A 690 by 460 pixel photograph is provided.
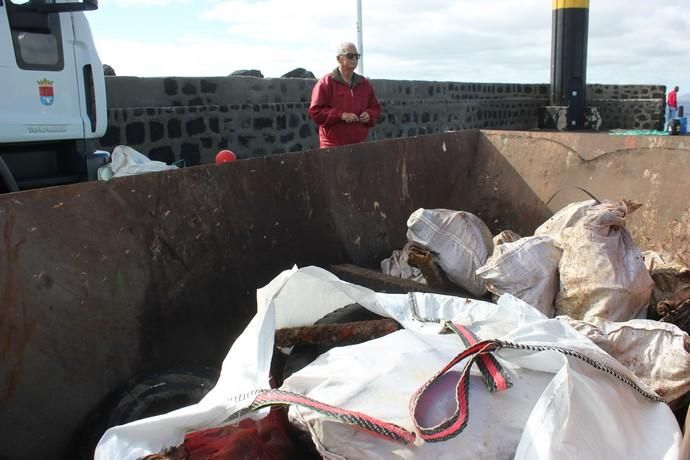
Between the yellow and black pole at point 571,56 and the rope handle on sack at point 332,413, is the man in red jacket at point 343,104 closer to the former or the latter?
the rope handle on sack at point 332,413

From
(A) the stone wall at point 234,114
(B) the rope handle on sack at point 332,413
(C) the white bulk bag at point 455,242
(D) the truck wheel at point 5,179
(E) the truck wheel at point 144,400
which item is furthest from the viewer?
(A) the stone wall at point 234,114

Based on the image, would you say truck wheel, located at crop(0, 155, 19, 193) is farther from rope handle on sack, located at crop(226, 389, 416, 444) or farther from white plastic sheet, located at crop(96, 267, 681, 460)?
rope handle on sack, located at crop(226, 389, 416, 444)

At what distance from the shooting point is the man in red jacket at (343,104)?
483cm

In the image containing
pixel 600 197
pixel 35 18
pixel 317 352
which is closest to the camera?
pixel 317 352

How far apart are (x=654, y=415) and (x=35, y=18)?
447 cm

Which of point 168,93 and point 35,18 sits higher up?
point 35,18

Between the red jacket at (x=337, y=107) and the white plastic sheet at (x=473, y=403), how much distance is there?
3227 mm

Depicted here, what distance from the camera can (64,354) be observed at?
76.3 inches

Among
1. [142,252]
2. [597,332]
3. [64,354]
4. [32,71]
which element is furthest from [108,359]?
[32,71]

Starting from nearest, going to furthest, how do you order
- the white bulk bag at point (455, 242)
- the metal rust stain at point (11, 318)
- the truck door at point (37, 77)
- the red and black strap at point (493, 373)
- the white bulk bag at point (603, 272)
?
the red and black strap at point (493, 373), the metal rust stain at point (11, 318), the white bulk bag at point (603, 272), the white bulk bag at point (455, 242), the truck door at point (37, 77)

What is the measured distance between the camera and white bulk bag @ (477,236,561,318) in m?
2.52

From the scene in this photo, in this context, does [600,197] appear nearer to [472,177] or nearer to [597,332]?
[472,177]

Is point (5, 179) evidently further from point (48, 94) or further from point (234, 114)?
point (234, 114)

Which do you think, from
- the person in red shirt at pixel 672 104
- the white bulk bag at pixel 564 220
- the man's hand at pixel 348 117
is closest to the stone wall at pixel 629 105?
the person in red shirt at pixel 672 104
